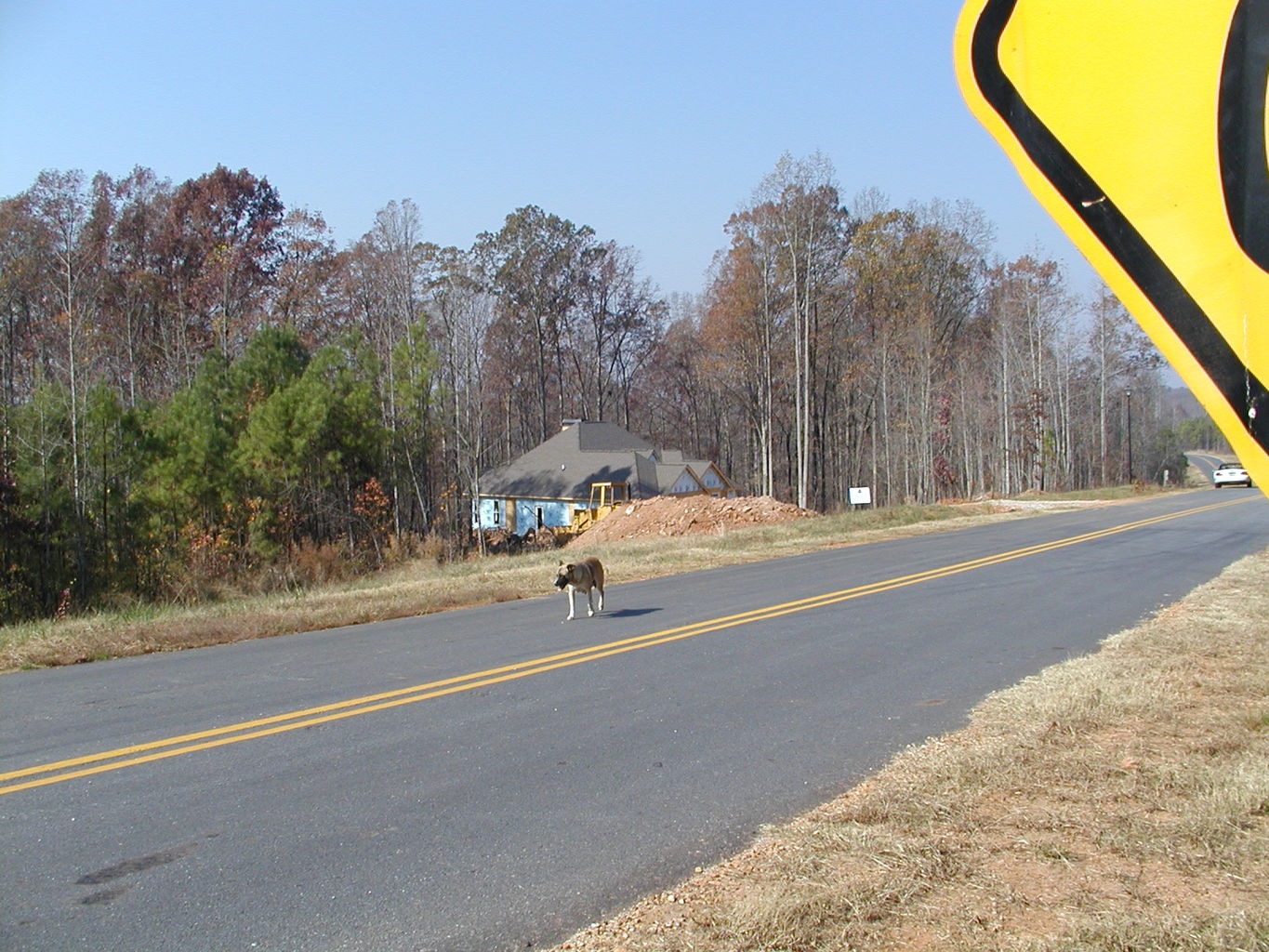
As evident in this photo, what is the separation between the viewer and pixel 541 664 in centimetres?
961

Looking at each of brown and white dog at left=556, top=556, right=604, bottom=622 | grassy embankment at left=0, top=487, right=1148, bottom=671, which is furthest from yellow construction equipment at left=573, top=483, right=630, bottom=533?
brown and white dog at left=556, top=556, right=604, bottom=622

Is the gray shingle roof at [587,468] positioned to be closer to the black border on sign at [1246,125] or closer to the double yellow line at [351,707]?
the double yellow line at [351,707]

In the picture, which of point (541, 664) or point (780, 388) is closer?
point (541, 664)

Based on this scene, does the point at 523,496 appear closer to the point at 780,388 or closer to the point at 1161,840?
the point at 780,388

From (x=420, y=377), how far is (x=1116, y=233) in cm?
3779

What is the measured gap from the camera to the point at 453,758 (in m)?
6.46

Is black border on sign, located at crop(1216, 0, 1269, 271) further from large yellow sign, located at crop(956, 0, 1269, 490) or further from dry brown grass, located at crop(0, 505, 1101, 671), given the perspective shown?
dry brown grass, located at crop(0, 505, 1101, 671)

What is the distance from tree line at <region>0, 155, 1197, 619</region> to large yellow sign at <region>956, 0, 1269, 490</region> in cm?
2475

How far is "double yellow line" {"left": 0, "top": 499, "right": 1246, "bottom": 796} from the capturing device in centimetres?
634

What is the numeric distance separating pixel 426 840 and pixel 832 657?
5672mm

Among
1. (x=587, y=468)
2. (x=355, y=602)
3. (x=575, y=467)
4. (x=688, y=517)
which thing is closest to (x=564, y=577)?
(x=355, y=602)

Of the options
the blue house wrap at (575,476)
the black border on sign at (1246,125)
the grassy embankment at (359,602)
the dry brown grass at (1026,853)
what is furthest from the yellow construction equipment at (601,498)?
the black border on sign at (1246,125)

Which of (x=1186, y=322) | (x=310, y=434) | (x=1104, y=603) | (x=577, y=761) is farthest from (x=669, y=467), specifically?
(x=1186, y=322)

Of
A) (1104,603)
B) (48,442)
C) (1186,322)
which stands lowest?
(1104,603)
